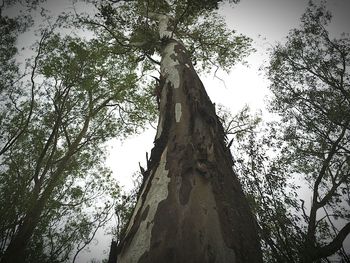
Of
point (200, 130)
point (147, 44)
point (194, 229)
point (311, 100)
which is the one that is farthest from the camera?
point (311, 100)

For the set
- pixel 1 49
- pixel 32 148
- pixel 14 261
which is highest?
pixel 1 49

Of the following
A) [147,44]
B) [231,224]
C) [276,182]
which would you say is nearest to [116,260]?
[231,224]

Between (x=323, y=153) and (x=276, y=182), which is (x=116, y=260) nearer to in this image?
(x=276, y=182)

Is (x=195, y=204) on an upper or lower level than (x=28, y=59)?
lower

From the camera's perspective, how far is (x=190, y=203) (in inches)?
48.5

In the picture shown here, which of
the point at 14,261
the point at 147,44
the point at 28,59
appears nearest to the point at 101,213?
the point at 14,261

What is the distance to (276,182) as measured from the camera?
436 cm

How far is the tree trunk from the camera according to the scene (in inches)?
41.6

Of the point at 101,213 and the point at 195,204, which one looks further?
the point at 101,213

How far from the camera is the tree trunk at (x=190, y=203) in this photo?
3.47ft

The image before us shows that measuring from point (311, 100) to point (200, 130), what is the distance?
861 cm

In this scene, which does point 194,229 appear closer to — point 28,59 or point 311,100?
point 28,59

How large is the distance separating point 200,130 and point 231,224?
0.77m

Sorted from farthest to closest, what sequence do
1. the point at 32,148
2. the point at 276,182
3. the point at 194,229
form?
1. the point at 32,148
2. the point at 276,182
3. the point at 194,229
